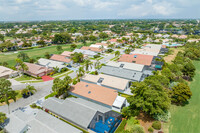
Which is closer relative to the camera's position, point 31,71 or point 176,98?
point 176,98

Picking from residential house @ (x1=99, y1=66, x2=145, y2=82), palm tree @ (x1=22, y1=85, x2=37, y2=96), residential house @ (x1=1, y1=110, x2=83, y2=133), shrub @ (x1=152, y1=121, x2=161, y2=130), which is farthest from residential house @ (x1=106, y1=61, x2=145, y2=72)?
residential house @ (x1=1, y1=110, x2=83, y2=133)

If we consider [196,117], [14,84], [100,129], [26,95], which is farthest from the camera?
[14,84]

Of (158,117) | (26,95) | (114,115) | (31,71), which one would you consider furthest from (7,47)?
(158,117)

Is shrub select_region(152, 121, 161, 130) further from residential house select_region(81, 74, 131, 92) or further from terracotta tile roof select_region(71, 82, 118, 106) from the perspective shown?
residential house select_region(81, 74, 131, 92)


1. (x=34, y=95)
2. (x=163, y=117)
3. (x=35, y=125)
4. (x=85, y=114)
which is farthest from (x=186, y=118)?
(x=34, y=95)

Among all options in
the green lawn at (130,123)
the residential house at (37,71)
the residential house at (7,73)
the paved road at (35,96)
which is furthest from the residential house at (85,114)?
the residential house at (7,73)

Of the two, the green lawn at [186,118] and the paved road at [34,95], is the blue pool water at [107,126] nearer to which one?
the green lawn at [186,118]

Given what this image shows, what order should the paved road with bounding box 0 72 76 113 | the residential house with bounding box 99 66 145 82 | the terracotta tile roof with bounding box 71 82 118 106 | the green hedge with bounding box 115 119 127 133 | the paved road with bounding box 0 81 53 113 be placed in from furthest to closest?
the residential house with bounding box 99 66 145 82, the paved road with bounding box 0 72 76 113, the paved road with bounding box 0 81 53 113, the terracotta tile roof with bounding box 71 82 118 106, the green hedge with bounding box 115 119 127 133

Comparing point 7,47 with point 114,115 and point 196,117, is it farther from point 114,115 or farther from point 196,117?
point 196,117
